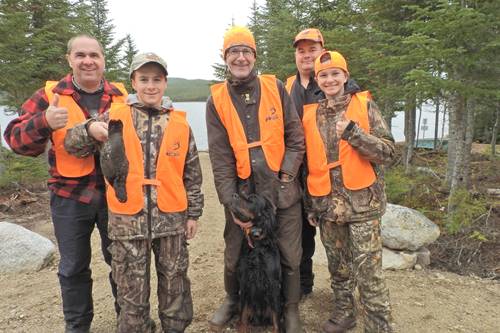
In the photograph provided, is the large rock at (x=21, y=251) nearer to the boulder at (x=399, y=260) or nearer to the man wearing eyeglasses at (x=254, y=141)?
the man wearing eyeglasses at (x=254, y=141)

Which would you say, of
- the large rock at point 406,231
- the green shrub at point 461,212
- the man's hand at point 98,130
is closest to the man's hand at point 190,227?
the man's hand at point 98,130

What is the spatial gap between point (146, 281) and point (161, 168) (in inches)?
40.1

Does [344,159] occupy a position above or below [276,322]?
above

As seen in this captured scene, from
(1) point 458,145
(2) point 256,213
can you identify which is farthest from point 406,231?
(2) point 256,213

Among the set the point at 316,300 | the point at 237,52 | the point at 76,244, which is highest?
the point at 237,52

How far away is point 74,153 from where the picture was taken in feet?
10.3

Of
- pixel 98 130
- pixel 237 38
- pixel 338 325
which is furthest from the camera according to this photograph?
pixel 338 325

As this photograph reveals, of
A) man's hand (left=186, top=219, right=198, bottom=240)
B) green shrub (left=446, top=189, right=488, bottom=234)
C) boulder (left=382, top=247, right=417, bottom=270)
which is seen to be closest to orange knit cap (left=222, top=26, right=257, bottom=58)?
man's hand (left=186, top=219, right=198, bottom=240)

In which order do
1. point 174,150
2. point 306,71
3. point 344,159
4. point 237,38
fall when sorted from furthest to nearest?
point 306,71, point 344,159, point 237,38, point 174,150

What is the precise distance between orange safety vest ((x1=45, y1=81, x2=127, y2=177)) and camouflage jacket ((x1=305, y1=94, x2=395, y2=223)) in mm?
2239

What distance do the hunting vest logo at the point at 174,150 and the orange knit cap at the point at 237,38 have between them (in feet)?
3.29

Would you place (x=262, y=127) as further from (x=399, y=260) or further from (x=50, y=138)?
(x=399, y=260)

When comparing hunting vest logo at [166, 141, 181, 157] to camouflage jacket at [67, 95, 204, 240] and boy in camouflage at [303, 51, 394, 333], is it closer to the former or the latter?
camouflage jacket at [67, 95, 204, 240]

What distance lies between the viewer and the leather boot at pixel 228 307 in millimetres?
4027
